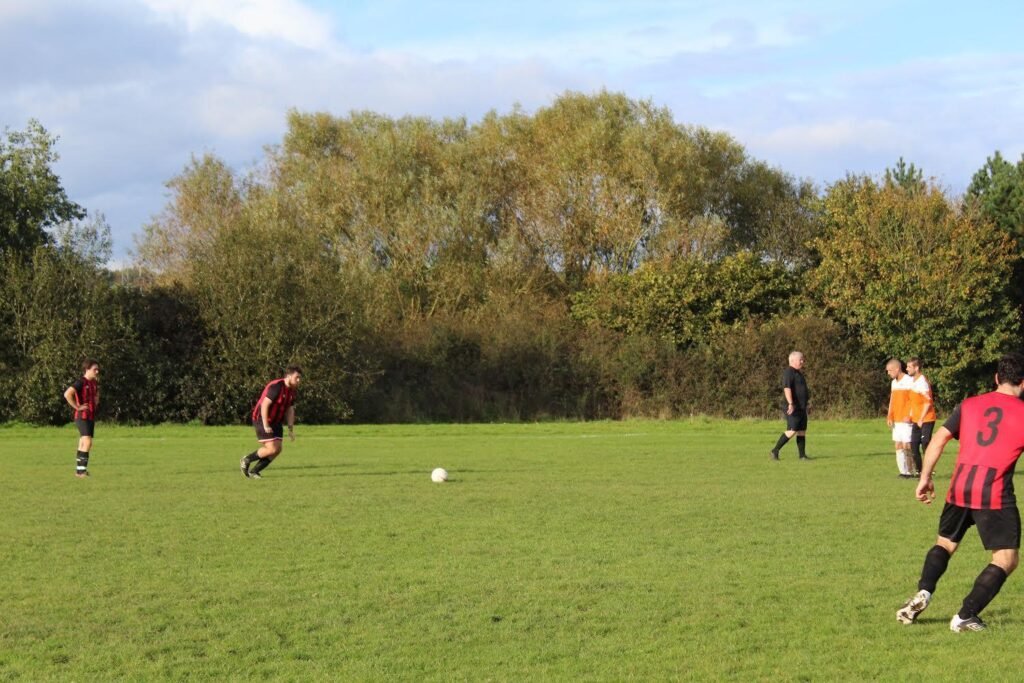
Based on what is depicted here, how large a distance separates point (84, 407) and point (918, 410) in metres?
12.9

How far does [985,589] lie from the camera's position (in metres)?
8.04

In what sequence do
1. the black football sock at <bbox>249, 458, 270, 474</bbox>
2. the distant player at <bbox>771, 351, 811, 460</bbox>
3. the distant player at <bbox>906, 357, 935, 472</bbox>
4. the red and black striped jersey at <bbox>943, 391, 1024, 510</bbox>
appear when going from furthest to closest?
the distant player at <bbox>771, 351, 811, 460</bbox>, the black football sock at <bbox>249, 458, 270, 474</bbox>, the distant player at <bbox>906, 357, 935, 472</bbox>, the red and black striped jersey at <bbox>943, 391, 1024, 510</bbox>

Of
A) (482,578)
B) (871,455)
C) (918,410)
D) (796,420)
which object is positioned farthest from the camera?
(871,455)

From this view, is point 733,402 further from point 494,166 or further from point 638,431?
point 494,166

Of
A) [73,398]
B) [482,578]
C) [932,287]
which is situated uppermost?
[932,287]

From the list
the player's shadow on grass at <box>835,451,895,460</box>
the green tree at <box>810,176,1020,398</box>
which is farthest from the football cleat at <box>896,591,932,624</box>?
the green tree at <box>810,176,1020,398</box>

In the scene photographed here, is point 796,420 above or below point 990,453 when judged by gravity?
below

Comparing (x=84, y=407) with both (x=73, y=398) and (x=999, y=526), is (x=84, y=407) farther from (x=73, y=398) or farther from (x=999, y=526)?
(x=999, y=526)

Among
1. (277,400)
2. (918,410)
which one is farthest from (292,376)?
(918,410)

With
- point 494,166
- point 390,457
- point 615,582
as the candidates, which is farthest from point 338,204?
point 615,582

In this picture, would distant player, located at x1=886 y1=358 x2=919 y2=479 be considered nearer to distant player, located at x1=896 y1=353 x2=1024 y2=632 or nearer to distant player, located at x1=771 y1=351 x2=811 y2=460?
distant player, located at x1=771 y1=351 x2=811 y2=460

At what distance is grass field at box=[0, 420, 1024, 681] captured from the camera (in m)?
7.50

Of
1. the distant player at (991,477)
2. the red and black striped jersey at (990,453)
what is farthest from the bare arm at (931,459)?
the red and black striped jersey at (990,453)

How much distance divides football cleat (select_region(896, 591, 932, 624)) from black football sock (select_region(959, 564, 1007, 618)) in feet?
0.85
